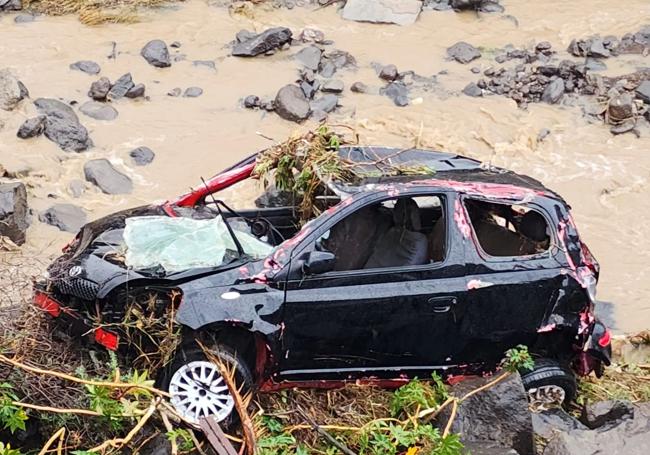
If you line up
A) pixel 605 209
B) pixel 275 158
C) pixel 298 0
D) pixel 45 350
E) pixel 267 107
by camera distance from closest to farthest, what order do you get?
pixel 45 350 → pixel 275 158 → pixel 605 209 → pixel 267 107 → pixel 298 0

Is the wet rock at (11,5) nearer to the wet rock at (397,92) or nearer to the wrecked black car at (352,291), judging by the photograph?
the wet rock at (397,92)

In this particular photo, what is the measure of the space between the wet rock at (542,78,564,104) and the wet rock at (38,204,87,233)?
7.16m

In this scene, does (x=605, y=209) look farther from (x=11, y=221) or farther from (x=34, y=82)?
Answer: (x=34, y=82)

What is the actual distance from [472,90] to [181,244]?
27.8ft

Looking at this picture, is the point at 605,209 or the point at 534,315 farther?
the point at 605,209

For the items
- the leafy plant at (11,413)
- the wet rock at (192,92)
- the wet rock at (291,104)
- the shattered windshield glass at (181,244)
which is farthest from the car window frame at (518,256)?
the wet rock at (192,92)

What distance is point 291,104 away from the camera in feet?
41.1

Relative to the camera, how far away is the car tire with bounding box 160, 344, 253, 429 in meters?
5.51

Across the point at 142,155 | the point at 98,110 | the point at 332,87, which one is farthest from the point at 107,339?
the point at 332,87

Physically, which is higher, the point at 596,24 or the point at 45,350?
the point at 45,350

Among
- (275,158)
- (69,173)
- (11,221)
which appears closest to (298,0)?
(69,173)

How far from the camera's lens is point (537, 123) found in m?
12.8

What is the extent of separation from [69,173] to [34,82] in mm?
2656

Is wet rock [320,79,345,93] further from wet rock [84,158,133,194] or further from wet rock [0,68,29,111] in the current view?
wet rock [0,68,29,111]
